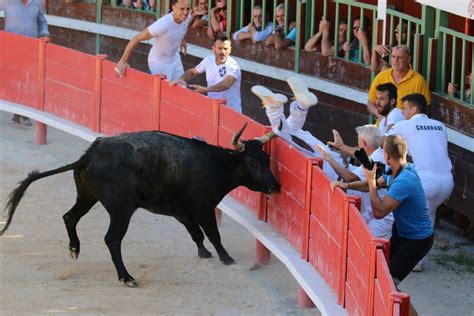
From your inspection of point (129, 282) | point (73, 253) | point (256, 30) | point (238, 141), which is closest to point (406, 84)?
point (238, 141)

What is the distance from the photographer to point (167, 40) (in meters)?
13.7

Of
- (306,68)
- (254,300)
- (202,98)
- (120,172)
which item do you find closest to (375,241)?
(254,300)

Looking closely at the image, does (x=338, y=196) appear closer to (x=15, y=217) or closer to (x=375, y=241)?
(x=375, y=241)

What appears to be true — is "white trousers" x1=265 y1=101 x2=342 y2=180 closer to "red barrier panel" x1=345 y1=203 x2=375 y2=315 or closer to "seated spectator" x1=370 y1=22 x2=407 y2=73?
"seated spectator" x1=370 y1=22 x2=407 y2=73

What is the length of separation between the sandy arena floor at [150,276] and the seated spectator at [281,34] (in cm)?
244

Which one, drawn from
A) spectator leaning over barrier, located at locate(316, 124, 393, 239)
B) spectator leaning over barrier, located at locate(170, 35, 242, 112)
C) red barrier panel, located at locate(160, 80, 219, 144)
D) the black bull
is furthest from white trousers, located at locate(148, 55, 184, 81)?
spectator leaning over barrier, located at locate(316, 124, 393, 239)

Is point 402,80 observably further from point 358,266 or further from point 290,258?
point 358,266

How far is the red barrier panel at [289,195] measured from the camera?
10.7 m

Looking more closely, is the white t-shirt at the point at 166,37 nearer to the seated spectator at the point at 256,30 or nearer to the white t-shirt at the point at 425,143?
the seated spectator at the point at 256,30

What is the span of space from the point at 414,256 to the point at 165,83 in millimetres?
4769

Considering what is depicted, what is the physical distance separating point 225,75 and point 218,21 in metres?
3.25

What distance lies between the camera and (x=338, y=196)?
9.49 m

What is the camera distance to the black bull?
36.8 feet

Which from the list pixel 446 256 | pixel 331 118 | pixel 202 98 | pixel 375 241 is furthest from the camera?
pixel 331 118
